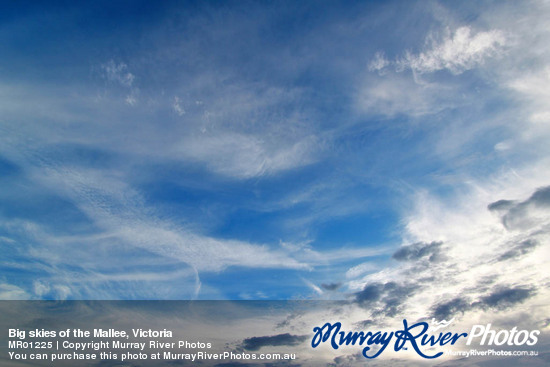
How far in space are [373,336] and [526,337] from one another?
127 ft

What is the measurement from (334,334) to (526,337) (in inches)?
1946

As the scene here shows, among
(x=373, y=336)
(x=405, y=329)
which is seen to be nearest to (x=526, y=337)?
(x=405, y=329)

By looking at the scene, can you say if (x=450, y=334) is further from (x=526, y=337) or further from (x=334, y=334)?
(x=334, y=334)

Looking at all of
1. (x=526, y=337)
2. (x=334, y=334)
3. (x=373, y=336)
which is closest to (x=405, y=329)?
(x=373, y=336)

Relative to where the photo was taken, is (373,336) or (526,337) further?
(373,336)

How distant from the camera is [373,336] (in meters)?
91.1

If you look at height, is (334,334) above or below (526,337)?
above

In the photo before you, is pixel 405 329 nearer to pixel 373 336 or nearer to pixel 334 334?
pixel 373 336

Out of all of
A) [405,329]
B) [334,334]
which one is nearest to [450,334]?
[405,329]

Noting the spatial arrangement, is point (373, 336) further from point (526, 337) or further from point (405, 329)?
point (526, 337)

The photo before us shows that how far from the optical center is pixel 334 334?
90250 millimetres

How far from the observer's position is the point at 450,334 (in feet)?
287

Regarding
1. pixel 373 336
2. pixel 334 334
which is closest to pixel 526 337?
pixel 373 336

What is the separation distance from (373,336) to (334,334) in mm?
11031
